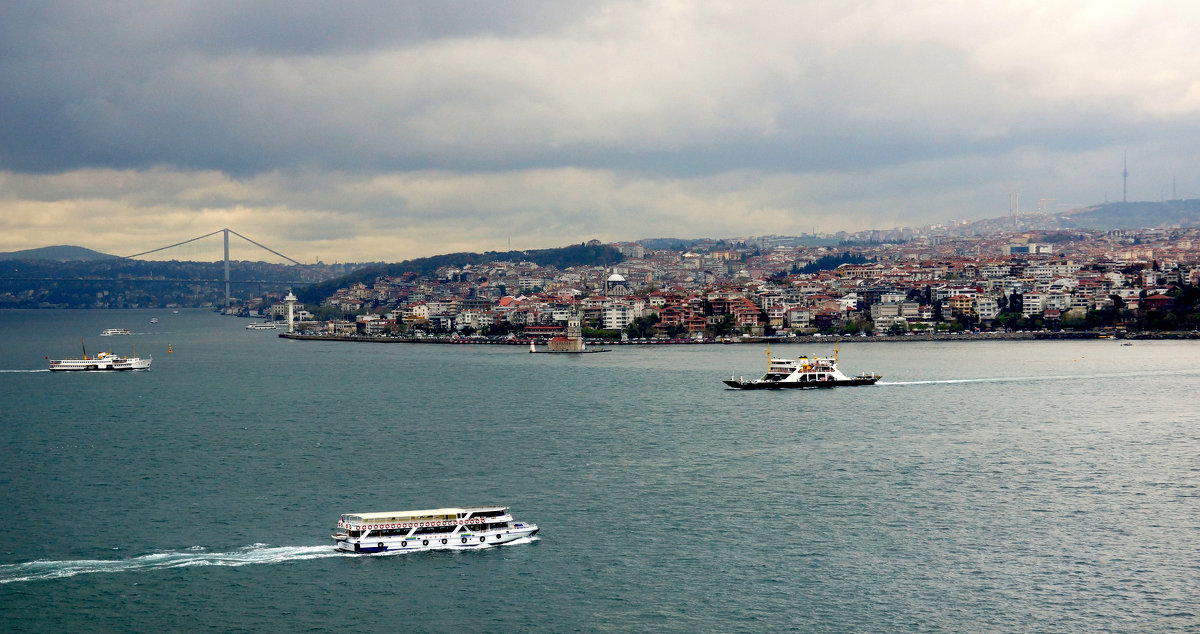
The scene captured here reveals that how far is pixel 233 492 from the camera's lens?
1438 cm

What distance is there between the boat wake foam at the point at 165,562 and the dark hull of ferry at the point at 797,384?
17.6 meters

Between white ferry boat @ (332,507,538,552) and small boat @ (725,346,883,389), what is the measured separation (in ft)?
54.0

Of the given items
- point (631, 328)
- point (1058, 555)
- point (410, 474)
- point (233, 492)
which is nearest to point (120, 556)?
point (233, 492)

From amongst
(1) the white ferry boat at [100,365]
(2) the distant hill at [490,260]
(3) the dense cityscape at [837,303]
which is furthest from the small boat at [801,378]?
(2) the distant hill at [490,260]

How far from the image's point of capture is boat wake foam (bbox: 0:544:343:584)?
→ 36.0 feet

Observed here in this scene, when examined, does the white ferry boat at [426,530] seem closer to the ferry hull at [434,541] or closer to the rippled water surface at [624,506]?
the ferry hull at [434,541]

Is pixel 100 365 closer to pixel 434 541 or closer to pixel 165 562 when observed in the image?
pixel 165 562

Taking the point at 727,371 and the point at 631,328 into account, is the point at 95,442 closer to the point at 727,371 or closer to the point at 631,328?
the point at 727,371

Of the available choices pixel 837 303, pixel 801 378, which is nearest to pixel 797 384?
pixel 801 378

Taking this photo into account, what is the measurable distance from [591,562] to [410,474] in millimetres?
4910

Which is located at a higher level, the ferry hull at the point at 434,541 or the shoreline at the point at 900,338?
the shoreline at the point at 900,338

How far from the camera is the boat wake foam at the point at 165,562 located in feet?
36.0

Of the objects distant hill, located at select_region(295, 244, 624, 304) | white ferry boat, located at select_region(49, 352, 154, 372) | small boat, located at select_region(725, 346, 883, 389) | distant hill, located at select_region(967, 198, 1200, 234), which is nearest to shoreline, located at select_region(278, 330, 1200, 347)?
white ferry boat, located at select_region(49, 352, 154, 372)

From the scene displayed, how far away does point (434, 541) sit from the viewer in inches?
471
